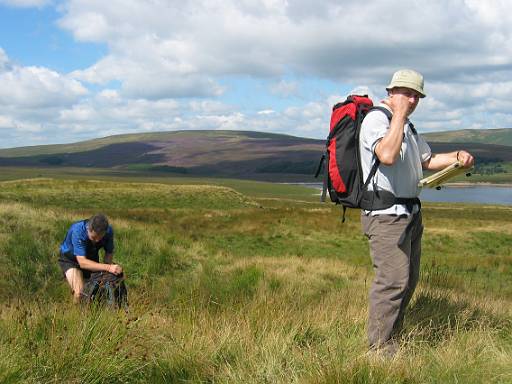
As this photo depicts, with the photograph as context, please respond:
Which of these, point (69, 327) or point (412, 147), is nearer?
point (69, 327)

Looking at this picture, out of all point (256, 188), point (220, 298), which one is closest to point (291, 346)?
point (220, 298)

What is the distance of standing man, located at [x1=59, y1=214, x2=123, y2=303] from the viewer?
6168mm

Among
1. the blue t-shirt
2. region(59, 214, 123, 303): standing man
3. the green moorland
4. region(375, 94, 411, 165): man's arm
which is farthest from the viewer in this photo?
the blue t-shirt

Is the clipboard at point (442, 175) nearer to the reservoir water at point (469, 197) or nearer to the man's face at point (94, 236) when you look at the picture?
the man's face at point (94, 236)

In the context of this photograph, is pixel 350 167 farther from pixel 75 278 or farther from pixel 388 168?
pixel 75 278

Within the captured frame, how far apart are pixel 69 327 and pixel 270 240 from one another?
18.5 m

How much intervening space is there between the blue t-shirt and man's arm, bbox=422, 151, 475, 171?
3.96 meters

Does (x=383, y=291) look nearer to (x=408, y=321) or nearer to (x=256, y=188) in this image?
(x=408, y=321)

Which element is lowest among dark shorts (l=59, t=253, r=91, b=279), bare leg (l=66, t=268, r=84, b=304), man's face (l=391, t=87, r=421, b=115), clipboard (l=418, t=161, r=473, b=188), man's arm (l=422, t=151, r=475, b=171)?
bare leg (l=66, t=268, r=84, b=304)

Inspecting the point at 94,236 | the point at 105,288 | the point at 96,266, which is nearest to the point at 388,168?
the point at 105,288

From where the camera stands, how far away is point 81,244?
6297 millimetres

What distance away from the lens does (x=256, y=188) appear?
118250 millimetres

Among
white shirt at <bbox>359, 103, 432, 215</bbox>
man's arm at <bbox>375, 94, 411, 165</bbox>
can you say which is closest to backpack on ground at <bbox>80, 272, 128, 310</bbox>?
white shirt at <bbox>359, 103, 432, 215</bbox>

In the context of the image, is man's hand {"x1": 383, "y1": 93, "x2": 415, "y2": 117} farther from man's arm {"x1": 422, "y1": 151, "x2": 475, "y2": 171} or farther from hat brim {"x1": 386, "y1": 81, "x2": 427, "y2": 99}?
man's arm {"x1": 422, "y1": 151, "x2": 475, "y2": 171}
